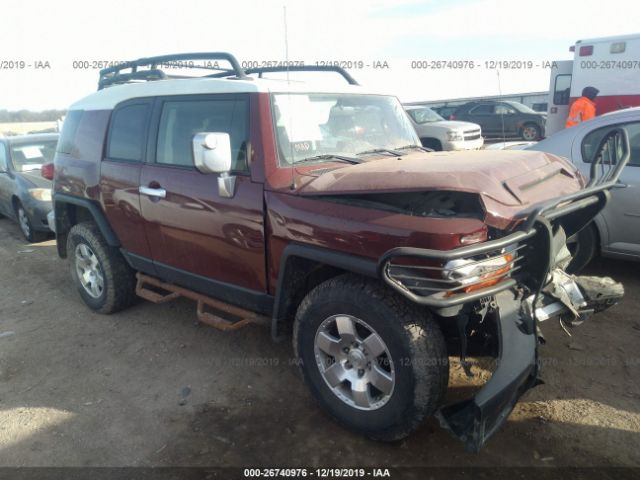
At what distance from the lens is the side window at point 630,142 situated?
4.30 meters

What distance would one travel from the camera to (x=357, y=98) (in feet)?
12.0

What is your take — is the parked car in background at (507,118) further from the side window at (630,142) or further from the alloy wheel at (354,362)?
the alloy wheel at (354,362)

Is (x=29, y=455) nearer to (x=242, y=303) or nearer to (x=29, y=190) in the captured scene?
(x=242, y=303)

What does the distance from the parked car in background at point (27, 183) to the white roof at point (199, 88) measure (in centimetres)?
353

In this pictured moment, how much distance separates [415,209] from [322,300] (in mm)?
726

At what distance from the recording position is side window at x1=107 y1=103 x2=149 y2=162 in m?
3.77

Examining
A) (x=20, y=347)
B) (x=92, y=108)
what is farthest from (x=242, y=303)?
(x=92, y=108)

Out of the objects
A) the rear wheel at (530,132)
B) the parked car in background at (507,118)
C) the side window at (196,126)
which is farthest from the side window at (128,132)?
the rear wheel at (530,132)

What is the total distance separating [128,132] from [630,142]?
449 cm

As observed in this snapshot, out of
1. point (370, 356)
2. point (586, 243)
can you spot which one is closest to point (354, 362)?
point (370, 356)

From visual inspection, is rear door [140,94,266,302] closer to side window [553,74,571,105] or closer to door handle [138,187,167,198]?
door handle [138,187,167,198]

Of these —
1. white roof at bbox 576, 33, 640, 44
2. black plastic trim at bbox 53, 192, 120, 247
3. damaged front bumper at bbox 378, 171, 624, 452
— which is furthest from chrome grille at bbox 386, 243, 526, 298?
white roof at bbox 576, 33, 640, 44

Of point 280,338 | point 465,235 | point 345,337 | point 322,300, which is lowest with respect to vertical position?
point 280,338

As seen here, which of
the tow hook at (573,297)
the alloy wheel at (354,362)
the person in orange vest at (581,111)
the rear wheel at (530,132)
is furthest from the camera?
the rear wheel at (530,132)
